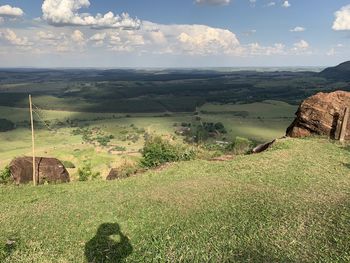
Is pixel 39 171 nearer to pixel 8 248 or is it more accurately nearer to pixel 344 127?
pixel 8 248

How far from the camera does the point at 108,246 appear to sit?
16.0m

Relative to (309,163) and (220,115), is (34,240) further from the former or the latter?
(220,115)

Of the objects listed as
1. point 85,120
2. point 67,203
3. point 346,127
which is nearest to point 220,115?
point 85,120

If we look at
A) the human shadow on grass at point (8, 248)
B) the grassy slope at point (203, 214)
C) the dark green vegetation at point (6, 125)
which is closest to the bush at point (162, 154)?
the grassy slope at point (203, 214)

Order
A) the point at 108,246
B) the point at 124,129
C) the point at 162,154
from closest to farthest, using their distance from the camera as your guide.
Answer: the point at 108,246 < the point at 162,154 < the point at 124,129

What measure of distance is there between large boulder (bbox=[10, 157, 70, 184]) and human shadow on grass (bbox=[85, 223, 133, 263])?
16.4 meters

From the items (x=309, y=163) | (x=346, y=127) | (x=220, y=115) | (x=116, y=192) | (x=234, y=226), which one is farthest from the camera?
(x=220, y=115)

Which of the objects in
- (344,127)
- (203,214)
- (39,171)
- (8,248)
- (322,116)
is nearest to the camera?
(8,248)

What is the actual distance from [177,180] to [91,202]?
585cm

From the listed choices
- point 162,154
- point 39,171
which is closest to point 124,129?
point 162,154

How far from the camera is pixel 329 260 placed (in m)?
13.2

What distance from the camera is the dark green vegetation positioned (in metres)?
164

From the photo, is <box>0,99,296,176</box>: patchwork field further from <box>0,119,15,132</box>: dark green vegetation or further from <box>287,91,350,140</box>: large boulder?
<box>287,91,350,140</box>: large boulder

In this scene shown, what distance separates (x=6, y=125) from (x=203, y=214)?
171 m
